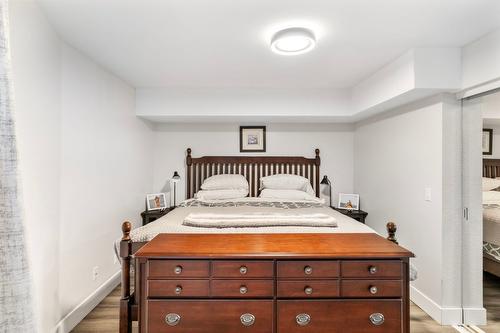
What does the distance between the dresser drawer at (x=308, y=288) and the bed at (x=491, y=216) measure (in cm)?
192

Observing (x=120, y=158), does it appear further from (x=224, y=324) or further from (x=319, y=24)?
(x=319, y=24)

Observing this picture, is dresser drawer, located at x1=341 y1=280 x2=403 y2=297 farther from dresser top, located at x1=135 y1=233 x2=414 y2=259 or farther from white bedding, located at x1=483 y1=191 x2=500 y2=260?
white bedding, located at x1=483 y1=191 x2=500 y2=260

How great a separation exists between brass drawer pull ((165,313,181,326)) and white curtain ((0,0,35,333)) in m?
1.09

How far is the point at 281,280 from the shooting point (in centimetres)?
156

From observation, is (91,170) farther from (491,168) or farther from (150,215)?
(491,168)

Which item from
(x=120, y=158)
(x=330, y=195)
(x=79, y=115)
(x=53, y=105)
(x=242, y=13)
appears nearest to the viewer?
(x=242, y=13)

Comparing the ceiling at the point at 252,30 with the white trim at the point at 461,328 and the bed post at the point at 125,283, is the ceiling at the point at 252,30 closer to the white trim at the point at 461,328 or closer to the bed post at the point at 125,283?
the bed post at the point at 125,283

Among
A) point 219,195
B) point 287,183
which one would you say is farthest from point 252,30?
point 287,183

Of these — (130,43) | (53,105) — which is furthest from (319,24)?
(53,105)

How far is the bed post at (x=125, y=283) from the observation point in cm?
183

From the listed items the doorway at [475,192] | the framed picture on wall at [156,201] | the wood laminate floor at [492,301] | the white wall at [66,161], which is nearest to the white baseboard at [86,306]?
the white wall at [66,161]

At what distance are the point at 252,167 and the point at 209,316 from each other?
260 centimetres

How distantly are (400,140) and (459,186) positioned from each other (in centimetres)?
75

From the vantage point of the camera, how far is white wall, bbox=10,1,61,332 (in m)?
1.58
